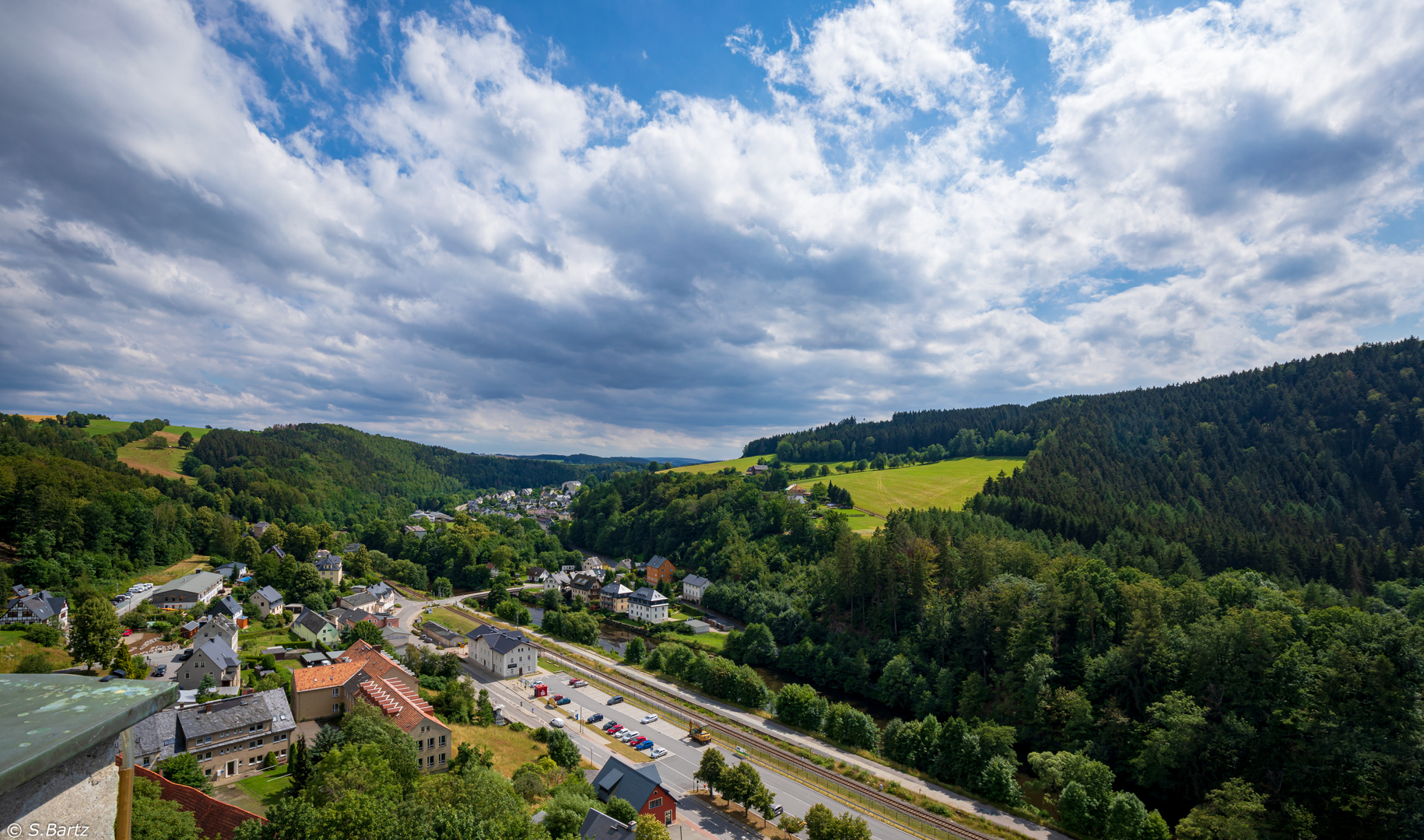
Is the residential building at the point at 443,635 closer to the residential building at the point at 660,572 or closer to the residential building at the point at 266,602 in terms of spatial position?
the residential building at the point at 266,602

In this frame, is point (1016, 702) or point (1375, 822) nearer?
point (1375, 822)

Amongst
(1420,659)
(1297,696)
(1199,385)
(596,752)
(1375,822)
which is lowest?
(596,752)

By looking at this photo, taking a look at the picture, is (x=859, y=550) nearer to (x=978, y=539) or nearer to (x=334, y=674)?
(x=978, y=539)

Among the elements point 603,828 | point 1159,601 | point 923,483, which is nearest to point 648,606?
point 603,828

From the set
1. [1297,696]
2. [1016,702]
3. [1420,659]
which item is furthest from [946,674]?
[1420,659]

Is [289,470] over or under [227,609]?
over

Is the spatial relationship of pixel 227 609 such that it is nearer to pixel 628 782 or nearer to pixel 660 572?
pixel 628 782
